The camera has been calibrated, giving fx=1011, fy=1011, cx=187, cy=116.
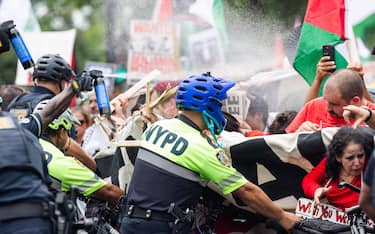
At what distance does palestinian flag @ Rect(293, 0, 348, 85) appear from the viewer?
32.0ft

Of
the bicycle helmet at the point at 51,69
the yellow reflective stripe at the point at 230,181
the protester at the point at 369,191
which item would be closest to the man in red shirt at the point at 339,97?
the yellow reflective stripe at the point at 230,181

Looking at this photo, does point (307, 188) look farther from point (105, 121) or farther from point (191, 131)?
point (105, 121)

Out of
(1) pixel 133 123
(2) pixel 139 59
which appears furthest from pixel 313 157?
(2) pixel 139 59

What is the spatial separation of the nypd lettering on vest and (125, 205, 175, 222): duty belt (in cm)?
47

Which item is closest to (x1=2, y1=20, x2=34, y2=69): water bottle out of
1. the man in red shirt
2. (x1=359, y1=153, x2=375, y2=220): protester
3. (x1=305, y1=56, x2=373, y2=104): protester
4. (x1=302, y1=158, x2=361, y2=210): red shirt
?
the man in red shirt

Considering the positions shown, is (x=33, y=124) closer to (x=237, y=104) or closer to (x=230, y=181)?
(x=230, y=181)

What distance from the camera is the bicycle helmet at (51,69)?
977 cm

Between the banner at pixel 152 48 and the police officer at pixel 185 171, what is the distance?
7467 mm

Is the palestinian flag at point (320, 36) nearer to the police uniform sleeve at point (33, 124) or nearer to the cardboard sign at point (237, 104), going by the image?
the cardboard sign at point (237, 104)

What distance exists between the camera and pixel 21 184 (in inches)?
265

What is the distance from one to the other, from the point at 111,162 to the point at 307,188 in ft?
7.48

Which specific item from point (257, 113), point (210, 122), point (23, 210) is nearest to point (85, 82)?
point (210, 122)

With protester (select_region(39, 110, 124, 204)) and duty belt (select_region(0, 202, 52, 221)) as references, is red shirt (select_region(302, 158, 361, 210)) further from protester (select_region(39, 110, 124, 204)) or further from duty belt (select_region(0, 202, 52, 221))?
A: duty belt (select_region(0, 202, 52, 221))

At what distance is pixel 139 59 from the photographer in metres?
15.7
